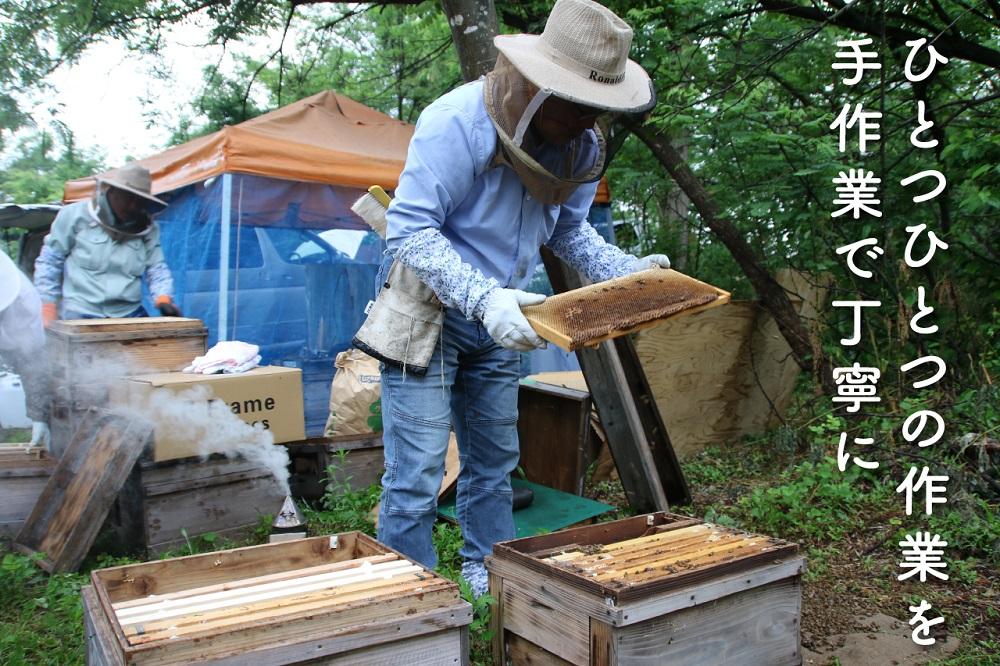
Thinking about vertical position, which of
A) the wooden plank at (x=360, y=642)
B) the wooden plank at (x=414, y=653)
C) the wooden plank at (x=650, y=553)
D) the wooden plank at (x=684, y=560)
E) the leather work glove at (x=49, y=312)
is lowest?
the wooden plank at (x=414, y=653)

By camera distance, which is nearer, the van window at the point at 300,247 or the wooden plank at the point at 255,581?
the wooden plank at the point at 255,581

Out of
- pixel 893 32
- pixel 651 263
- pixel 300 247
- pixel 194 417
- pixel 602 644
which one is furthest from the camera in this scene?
pixel 300 247

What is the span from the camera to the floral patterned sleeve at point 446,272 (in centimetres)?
202

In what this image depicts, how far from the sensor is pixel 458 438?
258 cm

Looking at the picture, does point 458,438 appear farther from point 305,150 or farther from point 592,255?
point 305,150

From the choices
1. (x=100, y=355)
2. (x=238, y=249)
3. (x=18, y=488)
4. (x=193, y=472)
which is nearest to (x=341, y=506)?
(x=193, y=472)

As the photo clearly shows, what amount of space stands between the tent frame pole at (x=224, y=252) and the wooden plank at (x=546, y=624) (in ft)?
11.6

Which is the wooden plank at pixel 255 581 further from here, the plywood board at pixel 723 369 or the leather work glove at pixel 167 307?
the plywood board at pixel 723 369

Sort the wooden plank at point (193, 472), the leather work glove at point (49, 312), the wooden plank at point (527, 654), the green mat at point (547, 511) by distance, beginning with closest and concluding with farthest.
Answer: the wooden plank at point (527, 654), the wooden plank at point (193, 472), the green mat at point (547, 511), the leather work glove at point (49, 312)

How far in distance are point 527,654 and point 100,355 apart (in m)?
2.23

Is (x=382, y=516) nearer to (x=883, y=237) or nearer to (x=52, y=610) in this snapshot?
(x=52, y=610)

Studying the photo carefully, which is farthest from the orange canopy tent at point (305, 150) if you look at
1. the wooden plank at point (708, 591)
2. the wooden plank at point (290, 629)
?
the wooden plank at point (708, 591)

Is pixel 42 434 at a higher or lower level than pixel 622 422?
lower

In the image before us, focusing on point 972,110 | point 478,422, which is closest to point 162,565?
point 478,422
